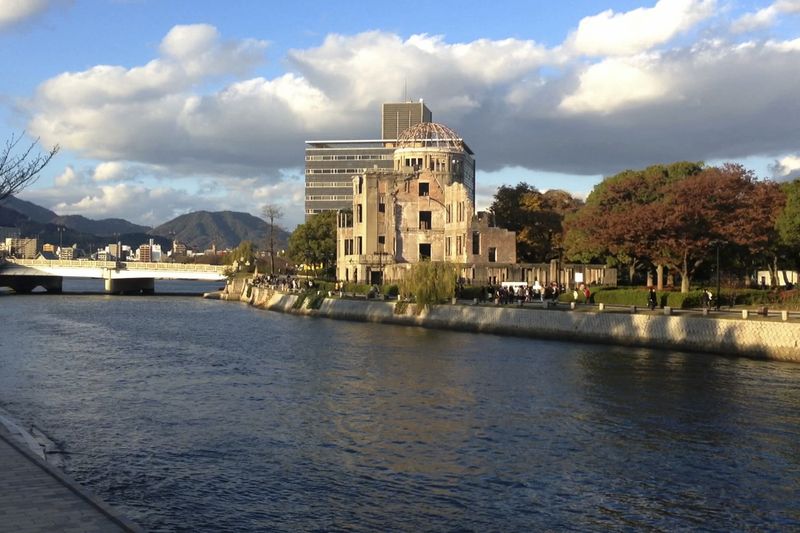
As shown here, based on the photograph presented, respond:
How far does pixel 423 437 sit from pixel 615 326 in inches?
1228

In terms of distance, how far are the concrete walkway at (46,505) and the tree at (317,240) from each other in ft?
401

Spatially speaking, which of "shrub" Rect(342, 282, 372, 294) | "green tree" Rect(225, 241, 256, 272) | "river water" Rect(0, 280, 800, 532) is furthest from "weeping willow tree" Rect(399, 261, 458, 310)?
"green tree" Rect(225, 241, 256, 272)

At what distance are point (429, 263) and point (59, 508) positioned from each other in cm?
6057

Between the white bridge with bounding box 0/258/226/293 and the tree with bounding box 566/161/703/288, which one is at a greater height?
the tree with bounding box 566/161/703/288

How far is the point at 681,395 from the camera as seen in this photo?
3297 cm

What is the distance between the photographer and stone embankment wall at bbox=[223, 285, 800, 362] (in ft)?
147

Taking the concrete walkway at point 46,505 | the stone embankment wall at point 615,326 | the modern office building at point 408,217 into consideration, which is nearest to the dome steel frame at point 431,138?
the modern office building at point 408,217

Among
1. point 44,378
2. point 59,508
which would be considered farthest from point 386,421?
point 44,378

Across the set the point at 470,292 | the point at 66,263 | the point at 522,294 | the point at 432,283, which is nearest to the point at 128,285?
the point at 66,263

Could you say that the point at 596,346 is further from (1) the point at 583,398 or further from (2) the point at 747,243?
Answer: (2) the point at 747,243

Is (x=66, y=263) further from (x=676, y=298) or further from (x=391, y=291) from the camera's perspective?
(x=676, y=298)

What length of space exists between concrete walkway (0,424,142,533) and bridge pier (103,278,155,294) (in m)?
139

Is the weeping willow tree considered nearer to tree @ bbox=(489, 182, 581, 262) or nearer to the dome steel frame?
tree @ bbox=(489, 182, 581, 262)

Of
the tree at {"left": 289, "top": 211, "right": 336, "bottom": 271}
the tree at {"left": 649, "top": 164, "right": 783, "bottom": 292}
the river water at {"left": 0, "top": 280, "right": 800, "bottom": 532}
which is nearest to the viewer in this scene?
the river water at {"left": 0, "top": 280, "right": 800, "bottom": 532}
